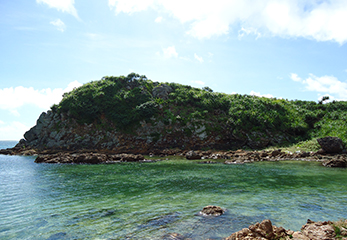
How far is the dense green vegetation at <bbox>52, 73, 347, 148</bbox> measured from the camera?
2083 inches

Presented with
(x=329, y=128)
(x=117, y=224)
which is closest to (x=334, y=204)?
(x=117, y=224)

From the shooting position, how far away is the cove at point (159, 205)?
914 centimetres

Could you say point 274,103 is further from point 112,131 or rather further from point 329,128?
point 112,131

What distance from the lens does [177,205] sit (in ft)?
40.7

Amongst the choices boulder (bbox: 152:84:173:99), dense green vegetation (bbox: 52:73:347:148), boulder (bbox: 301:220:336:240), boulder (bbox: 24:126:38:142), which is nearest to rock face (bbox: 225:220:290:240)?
boulder (bbox: 301:220:336:240)

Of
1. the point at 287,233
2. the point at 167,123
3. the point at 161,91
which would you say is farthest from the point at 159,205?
the point at 161,91

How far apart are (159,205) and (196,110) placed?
46650 mm

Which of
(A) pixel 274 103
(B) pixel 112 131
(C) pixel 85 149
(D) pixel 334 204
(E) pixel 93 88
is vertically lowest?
Result: (D) pixel 334 204

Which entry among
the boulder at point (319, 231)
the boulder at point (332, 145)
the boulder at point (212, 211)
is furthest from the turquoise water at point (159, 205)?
the boulder at point (332, 145)

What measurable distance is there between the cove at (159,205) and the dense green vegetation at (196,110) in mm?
33646

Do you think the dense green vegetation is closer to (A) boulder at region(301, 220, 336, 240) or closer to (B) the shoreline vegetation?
(B) the shoreline vegetation

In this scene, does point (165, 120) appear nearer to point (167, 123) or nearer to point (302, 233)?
point (167, 123)

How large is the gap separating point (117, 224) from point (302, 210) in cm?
942

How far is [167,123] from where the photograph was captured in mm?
53344
